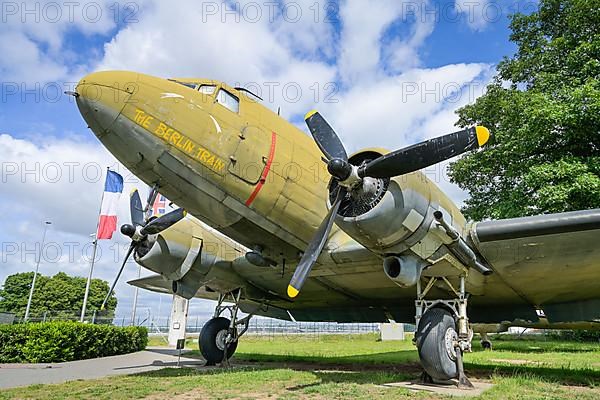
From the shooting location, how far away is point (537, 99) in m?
18.0

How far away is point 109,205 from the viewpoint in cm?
2180

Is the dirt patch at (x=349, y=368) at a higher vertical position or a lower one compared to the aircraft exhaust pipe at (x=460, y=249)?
lower

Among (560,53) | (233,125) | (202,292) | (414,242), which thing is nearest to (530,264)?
(414,242)

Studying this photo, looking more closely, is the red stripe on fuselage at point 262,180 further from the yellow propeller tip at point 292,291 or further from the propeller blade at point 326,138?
the yellow propeller tip at point 292,291

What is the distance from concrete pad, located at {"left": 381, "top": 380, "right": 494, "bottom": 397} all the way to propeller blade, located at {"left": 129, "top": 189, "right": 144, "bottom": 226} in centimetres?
734

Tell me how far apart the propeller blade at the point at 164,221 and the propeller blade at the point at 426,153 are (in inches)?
201

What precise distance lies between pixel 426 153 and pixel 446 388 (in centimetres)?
404

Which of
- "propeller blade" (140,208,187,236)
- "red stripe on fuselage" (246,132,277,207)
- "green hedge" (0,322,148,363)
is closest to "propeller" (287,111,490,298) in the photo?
"red stripe on fuselage" (246,132,277,207)

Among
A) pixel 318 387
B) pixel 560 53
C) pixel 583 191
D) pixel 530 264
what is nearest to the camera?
pixel 318 387

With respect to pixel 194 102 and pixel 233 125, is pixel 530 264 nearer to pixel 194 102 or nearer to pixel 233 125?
pixel 233 125

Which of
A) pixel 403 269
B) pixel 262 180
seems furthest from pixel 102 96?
pixel 403 269

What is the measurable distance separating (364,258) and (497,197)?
15.2 meters

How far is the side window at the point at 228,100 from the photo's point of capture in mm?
8797

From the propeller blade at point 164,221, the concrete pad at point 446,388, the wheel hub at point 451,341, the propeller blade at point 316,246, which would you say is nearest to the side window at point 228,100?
the propeller blade at point 316,246
